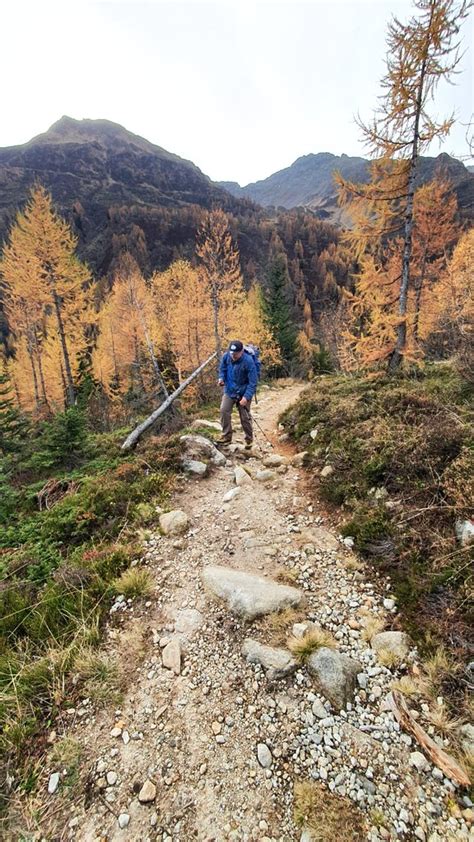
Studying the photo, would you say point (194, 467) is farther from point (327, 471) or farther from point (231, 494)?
point (327, 471)

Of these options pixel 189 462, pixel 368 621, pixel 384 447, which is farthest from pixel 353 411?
pixel 368 621

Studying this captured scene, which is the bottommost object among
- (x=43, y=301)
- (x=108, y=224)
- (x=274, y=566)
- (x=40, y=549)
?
(x=40, y=549)

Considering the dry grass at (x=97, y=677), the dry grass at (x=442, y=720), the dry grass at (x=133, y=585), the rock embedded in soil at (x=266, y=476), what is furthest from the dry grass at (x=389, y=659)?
the rock embedded in soil at (x=266, y=476)

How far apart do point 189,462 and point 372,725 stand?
15.1 feet

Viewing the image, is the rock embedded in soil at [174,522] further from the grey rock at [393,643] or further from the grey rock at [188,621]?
the grey rock at [393,643]

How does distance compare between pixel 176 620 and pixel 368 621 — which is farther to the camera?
pixel 176 620

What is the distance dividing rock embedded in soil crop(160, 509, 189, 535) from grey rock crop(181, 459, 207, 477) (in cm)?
121

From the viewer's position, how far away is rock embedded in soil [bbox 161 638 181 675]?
2906 millimetres

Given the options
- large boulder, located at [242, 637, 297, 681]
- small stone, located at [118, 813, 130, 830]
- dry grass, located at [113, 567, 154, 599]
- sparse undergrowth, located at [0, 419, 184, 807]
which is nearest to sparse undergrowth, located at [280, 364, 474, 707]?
large boulder, located at [242, 637, 297, 681]

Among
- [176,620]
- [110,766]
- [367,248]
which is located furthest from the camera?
[367,248]

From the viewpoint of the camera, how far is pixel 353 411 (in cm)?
643


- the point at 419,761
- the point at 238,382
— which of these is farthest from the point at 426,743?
the point at 238,382

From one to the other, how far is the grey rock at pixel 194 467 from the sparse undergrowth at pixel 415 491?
202 cm

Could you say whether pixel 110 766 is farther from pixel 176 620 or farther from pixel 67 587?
pixel 67 587
